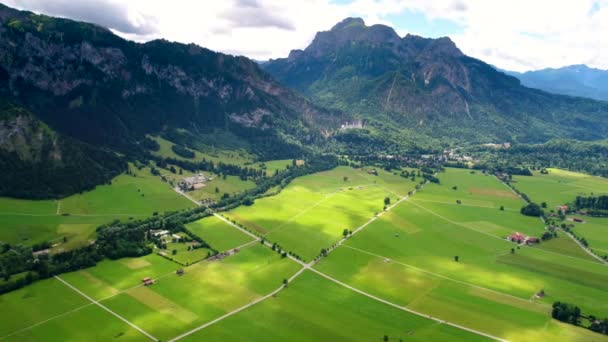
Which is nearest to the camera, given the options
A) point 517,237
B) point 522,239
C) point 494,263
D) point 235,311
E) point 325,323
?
point 325,323

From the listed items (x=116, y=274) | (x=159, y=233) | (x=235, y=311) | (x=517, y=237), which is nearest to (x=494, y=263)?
(x=517, y=237)

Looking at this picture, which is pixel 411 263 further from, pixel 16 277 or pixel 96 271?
pixel 16 277

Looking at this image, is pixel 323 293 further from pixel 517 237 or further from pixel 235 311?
pixel 517 237

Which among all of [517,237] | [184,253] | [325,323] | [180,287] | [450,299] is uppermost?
[517,237]

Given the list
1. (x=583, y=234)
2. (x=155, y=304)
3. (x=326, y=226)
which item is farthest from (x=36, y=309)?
(x=583, y=234)

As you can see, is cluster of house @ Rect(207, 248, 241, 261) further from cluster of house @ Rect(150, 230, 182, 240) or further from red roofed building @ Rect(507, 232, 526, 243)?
red roofed building @ Rect(507, 232, 526, 243)

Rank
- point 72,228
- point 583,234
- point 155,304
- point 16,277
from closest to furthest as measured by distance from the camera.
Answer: point 155,304, point 16,277, point 72,228, point 583,234

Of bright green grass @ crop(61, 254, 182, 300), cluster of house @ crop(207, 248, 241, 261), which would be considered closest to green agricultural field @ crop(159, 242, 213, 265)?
cluster of house @ crop(207, 248, 241, 261)
